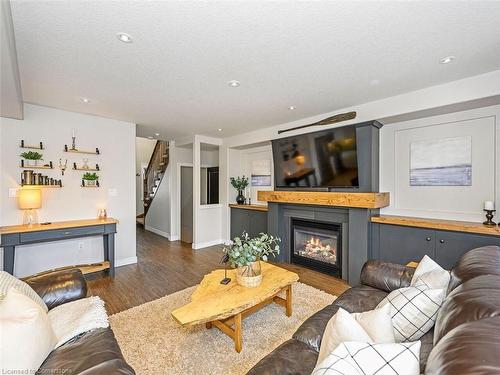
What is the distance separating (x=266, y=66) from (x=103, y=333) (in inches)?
94.8

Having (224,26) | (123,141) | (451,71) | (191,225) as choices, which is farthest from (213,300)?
(191,225)

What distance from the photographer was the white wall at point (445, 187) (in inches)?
103

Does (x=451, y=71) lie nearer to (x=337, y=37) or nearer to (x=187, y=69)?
(x=337, y=37)

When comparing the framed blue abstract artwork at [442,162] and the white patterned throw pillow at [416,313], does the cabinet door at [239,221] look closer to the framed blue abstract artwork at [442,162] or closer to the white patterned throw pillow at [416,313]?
the framed blue abstract artwork at [442,162]

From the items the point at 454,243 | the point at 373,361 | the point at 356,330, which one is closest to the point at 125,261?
the point at 356,330

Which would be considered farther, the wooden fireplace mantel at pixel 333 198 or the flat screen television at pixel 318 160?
the flat screen television at pixel 318 160

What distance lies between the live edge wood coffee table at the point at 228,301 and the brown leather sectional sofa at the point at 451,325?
0.58 meters

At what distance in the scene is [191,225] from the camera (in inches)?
217

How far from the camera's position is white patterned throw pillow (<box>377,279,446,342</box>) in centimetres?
127

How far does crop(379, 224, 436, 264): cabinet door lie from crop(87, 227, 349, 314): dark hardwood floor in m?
0.74

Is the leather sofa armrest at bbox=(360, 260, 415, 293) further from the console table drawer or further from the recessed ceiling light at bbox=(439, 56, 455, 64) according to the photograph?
the console table drawer

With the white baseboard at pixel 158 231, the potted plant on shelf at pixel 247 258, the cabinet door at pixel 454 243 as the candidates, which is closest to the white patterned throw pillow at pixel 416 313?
the potted plant on shelf at pixel 247 258

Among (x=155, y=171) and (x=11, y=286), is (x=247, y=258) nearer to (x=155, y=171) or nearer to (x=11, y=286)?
(x=11, y=286)

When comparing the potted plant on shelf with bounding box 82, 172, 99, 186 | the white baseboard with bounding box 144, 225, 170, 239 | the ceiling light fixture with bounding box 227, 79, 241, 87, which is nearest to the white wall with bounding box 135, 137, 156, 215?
the white baseboard with bounding box 144, 225, 170, 239
